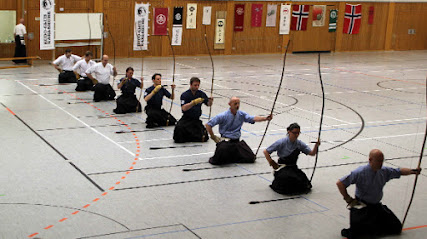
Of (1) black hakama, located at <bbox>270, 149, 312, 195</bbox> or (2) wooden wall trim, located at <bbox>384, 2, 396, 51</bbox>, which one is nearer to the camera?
(1) black hakama, located at <bbox>270, 149, 312, 195</bbox>

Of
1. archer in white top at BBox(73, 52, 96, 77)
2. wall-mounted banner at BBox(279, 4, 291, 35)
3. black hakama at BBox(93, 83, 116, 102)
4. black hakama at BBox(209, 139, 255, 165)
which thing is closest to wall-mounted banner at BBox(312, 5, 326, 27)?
wall-mounted banner at BBox(279, 4, 291, 35)

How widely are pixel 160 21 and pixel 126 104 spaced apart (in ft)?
43.0

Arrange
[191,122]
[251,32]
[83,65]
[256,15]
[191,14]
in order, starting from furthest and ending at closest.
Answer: [251,32] → [256,15] → [191,14] → [83,65] → [191,122]

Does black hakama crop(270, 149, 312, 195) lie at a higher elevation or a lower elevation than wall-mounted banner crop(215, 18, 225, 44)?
lower

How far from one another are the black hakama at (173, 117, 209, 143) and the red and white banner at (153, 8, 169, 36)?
15.3 metres

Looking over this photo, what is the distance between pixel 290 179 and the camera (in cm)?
938

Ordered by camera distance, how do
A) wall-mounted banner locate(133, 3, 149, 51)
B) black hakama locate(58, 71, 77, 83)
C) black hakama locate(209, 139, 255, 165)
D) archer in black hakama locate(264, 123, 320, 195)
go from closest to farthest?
archer in black hakama locate(264, 123, 320, 195) < black hakama locate(209, 139, 255, 165) < black hakama locate(58, 71, 77, 83) < wall-mounted banner locate(133, 3, 149, 51)

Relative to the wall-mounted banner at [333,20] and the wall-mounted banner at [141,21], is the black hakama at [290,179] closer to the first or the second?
the wall-mounted banner at [141,21]

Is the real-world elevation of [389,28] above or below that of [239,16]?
below

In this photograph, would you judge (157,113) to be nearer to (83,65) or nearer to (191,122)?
(191,122)

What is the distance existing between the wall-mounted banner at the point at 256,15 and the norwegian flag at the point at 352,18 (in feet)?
18.6

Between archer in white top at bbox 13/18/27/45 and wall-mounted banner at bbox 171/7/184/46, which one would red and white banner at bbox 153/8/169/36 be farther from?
archer in white top at bbox 13/18/27/45

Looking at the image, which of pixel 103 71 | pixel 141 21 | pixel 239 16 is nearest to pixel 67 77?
pixel 103 71

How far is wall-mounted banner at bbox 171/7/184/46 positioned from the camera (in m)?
28.2
